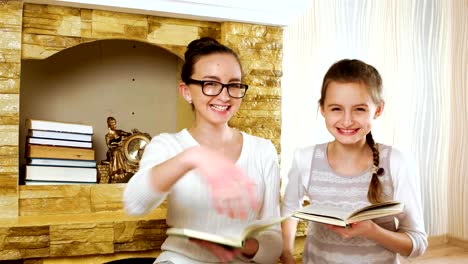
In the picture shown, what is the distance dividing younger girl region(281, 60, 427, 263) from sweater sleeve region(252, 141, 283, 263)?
0.23 feet

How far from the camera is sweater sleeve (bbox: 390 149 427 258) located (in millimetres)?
1379

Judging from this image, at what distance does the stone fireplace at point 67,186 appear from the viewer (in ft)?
6.25

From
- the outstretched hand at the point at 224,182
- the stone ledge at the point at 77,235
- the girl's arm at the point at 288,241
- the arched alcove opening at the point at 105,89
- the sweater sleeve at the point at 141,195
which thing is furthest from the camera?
the arched alcove opening at the point at 105,89

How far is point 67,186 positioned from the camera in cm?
212

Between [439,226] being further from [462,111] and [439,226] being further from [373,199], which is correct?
[373,199]

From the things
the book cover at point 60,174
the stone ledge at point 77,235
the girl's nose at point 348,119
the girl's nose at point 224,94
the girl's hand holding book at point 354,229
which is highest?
the girl's nose at point 224,94

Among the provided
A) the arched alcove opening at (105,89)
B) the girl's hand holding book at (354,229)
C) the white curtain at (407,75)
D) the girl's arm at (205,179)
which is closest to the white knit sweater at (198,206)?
the girl's arm at (205,179)

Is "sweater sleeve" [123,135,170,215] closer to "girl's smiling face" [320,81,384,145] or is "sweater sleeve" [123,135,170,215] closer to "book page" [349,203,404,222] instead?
"book page" [349,203,404,222]

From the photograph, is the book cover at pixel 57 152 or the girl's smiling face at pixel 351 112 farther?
the book cover at pixel 57 152

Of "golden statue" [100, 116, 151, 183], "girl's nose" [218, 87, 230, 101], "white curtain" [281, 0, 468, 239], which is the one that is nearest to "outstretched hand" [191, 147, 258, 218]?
"girl's nose" [218, 87, 230, 101]

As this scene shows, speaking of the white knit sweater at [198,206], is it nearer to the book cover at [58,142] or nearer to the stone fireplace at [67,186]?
the stone fireplace at [67,186]

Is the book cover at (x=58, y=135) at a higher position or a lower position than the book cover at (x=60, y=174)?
higher

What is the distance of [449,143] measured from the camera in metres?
3.33

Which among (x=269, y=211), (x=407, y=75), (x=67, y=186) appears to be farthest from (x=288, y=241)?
(x=407, y=75)
